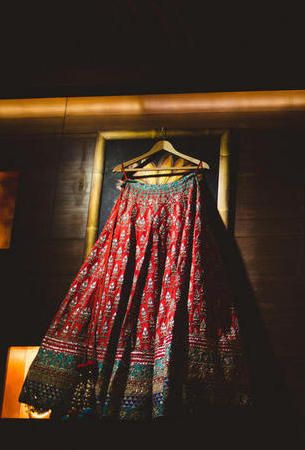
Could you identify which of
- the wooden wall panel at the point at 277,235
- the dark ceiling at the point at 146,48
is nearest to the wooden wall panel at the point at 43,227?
the dark ceiling at the point at 146,48

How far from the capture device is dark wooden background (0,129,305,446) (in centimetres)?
322

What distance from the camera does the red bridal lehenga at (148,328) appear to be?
9.44 feet

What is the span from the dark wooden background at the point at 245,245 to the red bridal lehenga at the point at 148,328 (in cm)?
27

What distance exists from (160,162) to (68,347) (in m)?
1.12

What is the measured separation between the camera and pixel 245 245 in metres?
3.41

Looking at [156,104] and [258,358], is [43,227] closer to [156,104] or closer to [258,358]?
[156,104]

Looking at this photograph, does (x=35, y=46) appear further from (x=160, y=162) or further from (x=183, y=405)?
(x=183, y=405)

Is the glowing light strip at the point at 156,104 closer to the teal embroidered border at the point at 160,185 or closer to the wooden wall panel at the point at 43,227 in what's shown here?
the wooden wall panel at the point at 43,227

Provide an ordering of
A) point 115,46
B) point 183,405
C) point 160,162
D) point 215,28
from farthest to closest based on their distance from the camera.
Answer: point 160,162
point 115,46
point 215,28
point 183,405

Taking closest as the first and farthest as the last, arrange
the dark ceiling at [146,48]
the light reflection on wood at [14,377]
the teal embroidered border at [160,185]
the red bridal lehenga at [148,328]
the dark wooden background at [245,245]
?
the red bridal lehenga at [148,328] < the dark ceiling at [146,48] < the dark wooden background at [245,245] < the teal embroidered border at [160,185] < the light reflection on wood at [14,377]

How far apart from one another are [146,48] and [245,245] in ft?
3.65

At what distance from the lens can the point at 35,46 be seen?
129 inches

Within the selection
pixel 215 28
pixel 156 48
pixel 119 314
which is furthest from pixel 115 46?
pixel 119 314

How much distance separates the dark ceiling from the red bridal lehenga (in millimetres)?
564
